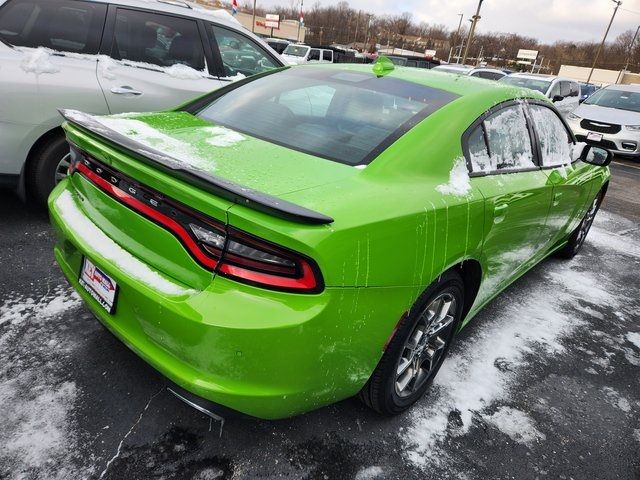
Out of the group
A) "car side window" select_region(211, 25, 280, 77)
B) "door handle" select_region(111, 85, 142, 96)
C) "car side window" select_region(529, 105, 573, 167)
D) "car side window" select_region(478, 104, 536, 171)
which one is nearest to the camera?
"car side window" select_region(478, 104, 536, 171)

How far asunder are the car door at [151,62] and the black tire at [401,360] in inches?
115

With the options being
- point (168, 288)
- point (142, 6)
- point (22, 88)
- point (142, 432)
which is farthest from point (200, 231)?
point (142, 6)

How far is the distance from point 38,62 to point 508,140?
3.16 metres

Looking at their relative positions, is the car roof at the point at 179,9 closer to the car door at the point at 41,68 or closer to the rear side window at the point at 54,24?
the rear side window at the point at 54,24

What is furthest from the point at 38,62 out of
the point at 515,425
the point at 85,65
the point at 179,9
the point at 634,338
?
the point at 634,338

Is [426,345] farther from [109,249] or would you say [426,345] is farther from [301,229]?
[109,249]

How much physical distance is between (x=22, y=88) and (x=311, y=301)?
290cm

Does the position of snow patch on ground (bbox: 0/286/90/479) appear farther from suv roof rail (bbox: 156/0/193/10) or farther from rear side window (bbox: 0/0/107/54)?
suv roof rail (bbox: 156/0/193/10)

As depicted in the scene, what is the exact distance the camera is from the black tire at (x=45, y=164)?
3.41 m

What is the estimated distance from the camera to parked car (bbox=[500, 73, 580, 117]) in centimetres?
1144

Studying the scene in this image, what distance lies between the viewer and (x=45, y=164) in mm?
3430

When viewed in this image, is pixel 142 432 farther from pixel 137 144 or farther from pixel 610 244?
pixel 610 244

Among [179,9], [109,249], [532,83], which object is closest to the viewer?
[109,249]

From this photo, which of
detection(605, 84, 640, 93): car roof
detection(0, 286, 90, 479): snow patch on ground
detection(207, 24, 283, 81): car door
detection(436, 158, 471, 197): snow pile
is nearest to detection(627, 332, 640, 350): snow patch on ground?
detection(436, 158, 471, 197): snow pile
